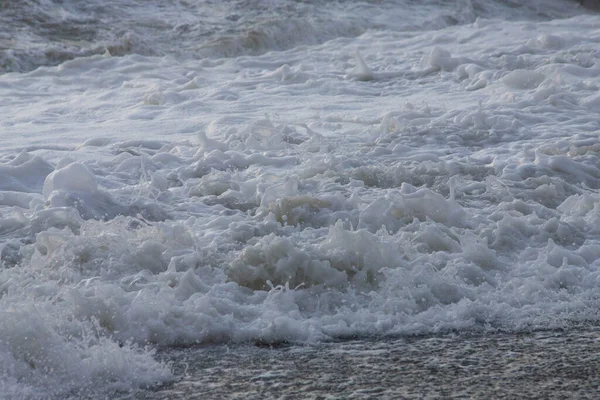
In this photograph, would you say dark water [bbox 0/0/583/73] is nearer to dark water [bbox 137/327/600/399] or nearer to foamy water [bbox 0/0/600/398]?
foamy water [bbox 0/0/600/398]

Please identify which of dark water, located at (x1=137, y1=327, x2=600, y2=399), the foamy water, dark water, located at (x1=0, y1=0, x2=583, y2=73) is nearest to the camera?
dark water, located at (x1=137, y1=327, x2=600, y2=399)

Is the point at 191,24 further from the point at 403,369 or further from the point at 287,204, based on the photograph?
the point at 403,369

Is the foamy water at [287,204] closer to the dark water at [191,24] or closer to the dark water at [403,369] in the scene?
the dark water at [403,369]

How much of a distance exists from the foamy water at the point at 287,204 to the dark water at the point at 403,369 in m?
0.11

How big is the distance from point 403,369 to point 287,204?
1.87 metres

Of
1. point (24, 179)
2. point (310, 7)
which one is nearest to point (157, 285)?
point (24, 179)

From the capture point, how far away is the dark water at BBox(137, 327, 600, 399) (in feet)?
9.98

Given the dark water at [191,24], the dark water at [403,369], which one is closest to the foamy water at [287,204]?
the dark water at [403,369]

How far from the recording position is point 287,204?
195 inches

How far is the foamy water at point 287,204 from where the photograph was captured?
3.57 m

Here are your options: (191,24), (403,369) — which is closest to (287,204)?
(403,369)

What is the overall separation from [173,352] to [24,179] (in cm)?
256

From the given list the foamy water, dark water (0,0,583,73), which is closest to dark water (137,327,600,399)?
the foamy water

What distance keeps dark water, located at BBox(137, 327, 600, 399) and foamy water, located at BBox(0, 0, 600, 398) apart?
0.11 m
